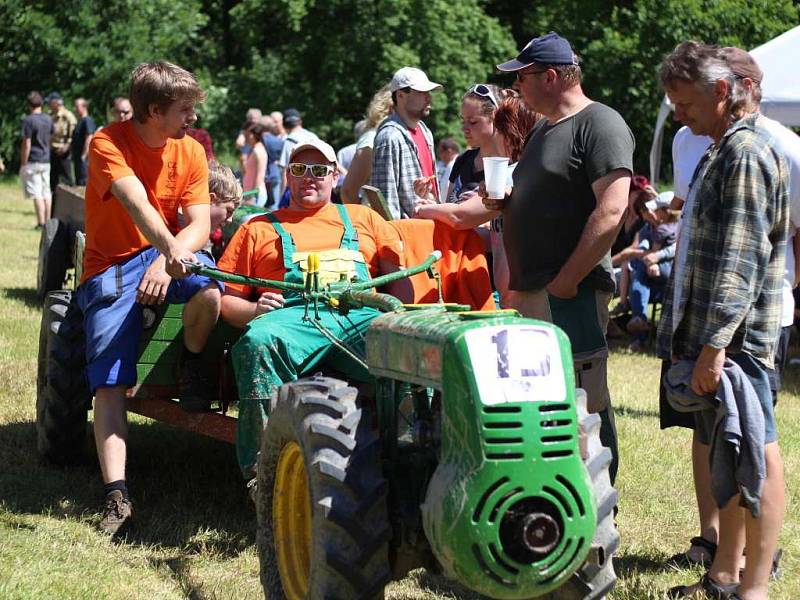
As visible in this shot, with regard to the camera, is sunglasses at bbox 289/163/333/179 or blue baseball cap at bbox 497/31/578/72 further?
sunglasses at bbox 289/163/333/179

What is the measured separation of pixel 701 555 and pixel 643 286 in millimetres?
6867

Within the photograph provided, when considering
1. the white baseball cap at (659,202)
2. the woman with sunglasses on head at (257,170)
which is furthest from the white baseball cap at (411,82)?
the woman with sunglasses on head at (257,170)

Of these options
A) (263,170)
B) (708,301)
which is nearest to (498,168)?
(708,301)

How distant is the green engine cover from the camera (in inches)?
133

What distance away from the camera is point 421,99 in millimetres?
7445

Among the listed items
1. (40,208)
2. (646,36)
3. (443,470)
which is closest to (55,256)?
(443,470)

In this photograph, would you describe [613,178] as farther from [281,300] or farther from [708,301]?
[281,300]

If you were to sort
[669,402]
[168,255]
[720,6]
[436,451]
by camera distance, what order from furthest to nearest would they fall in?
[720,6]
[168,255]
[669,402]
[436,451]

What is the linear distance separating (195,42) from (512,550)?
36.7 meters

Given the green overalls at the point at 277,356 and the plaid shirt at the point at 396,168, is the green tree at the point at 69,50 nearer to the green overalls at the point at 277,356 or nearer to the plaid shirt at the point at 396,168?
the plaid shirt at the point at 396,168

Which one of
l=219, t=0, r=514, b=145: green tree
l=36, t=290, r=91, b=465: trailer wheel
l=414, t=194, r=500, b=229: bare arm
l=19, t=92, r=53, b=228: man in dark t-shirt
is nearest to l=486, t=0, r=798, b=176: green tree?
l=219, t=0, r=514, b=145: green tree

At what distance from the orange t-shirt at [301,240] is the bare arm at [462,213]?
216 millimetres

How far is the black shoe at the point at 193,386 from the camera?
5828 millimetres

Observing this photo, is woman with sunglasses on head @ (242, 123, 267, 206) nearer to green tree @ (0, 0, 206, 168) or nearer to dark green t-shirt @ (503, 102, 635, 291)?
dark green t-shirt @ (503, 102, 635, 291)
